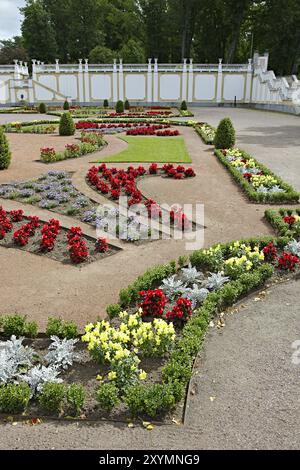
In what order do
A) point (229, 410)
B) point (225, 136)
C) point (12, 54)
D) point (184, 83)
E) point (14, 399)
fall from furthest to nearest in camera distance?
point (12, 54) → point (184, 83) → point (225, 136) → point (229, 410) → point (14, 399)

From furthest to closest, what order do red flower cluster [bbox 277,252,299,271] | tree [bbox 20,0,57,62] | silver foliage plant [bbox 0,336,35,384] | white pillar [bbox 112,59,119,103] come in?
tree [bbox 20,0,57,62] → white pillar [bbox 112,59,119,103] → red flower cluster [bbox 277,252,299,271] → silver foliage plant [bbox 0,336,35,384]

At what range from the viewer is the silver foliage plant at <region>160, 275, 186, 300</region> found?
21.4 feet

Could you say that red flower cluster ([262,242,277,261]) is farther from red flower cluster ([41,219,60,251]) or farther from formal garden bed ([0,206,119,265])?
red flower cluster ([41,219,60,251])

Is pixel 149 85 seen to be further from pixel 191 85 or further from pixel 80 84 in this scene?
pixel 80 84

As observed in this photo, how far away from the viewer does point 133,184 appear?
1237 cm

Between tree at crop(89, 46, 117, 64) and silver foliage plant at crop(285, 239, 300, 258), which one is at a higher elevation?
tree at crop(89, 46, 117, 64)

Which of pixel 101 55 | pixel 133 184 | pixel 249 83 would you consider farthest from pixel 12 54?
pixel 133 184

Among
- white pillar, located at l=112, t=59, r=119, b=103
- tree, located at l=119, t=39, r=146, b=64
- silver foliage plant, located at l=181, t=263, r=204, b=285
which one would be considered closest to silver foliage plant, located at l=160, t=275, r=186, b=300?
silver foliage plant, located at l=181, t=263, r=204, b=285

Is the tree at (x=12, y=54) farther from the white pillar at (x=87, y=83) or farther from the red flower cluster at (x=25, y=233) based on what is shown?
the red flower cluster at (x=25, y=233)

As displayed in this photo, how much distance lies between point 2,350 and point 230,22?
62332mm

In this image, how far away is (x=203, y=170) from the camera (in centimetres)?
1566

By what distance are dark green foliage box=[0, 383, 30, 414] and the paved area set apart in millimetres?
185

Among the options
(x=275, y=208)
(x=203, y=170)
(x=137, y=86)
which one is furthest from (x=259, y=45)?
(x=275, y=208)

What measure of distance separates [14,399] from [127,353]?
1283 millimetres
